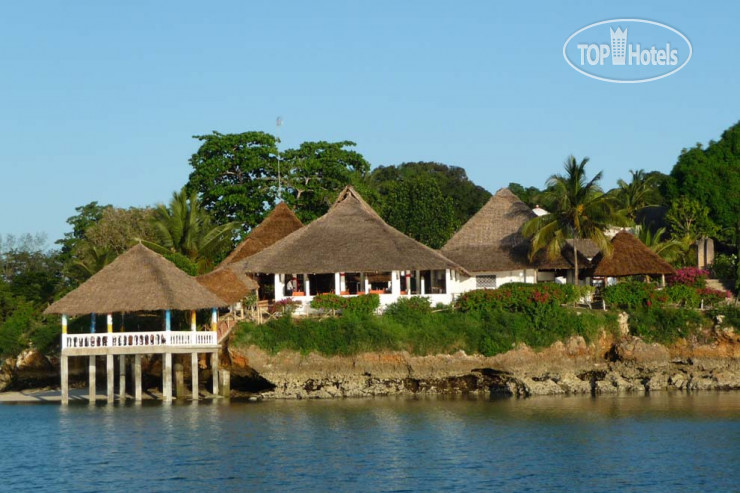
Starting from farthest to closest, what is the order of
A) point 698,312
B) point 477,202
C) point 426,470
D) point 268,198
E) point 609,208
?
point 477,202
point 268,198
point 609,208
point 698,312
point 426,470

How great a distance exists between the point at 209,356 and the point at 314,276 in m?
7.69

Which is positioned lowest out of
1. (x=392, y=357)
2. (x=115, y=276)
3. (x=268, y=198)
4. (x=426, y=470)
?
(x=426, y=470)

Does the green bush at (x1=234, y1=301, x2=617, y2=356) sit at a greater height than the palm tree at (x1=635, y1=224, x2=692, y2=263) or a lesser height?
lesser

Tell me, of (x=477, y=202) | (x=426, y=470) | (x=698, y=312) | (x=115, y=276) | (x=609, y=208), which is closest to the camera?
(x=426, y=470)

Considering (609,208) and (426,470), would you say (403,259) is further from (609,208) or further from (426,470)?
(426,470)

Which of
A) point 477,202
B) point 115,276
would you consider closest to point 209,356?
point 115,276

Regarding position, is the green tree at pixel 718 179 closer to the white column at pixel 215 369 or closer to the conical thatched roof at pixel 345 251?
the conical thatched roof at pixel 345 251

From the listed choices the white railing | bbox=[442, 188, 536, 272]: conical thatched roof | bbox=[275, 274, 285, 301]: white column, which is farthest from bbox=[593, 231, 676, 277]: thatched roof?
the white railing

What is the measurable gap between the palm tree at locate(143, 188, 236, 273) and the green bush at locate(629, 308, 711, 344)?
19695 millimetres

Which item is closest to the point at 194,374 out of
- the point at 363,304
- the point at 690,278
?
the point at 363,304

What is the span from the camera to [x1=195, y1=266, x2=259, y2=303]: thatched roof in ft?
148

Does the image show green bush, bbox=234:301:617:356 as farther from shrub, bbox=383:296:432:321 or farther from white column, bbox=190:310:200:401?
white column, bbox=190:310:200:401

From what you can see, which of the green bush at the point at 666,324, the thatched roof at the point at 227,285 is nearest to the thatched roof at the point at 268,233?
the thatched roof at the point at 227,285

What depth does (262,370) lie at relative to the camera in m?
43.4
